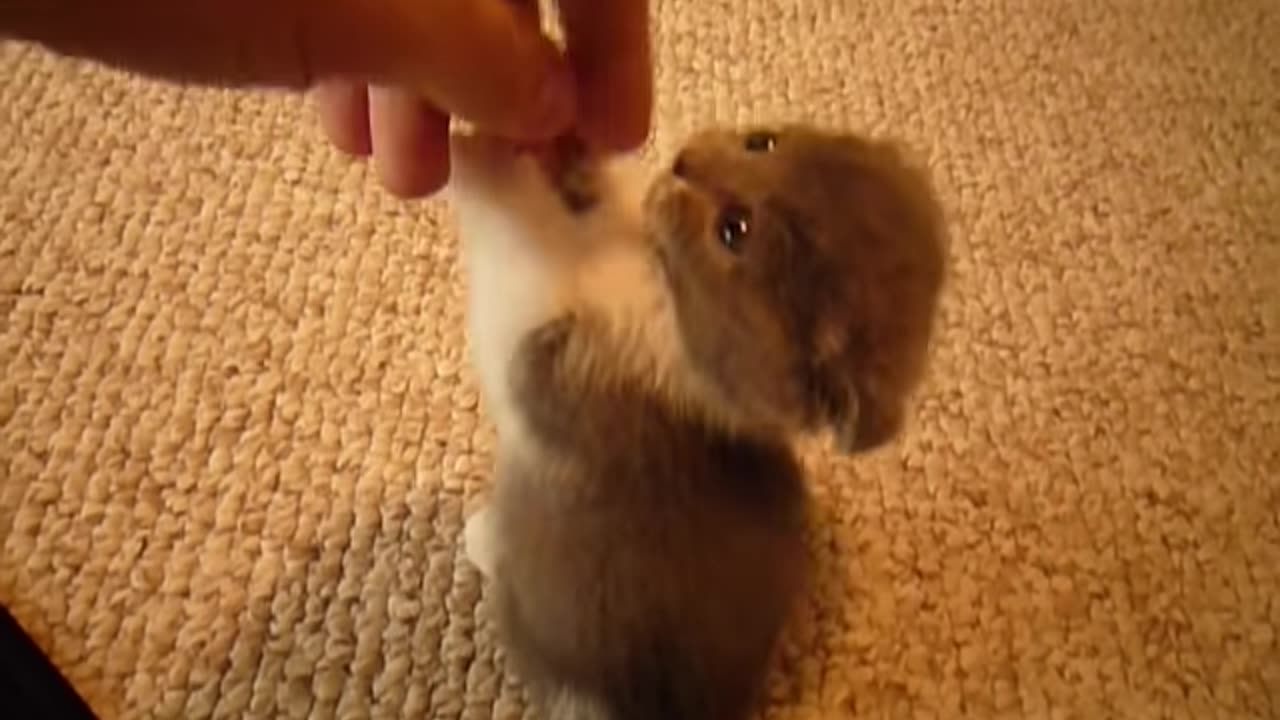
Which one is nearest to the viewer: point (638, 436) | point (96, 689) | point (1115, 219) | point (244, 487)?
point (638, 436)

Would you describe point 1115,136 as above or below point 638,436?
below

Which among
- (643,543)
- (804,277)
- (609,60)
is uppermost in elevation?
(609,60)

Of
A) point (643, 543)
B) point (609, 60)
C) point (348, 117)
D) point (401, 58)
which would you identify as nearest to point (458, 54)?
point (401, 58)

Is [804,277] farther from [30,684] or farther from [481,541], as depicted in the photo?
[30,684]

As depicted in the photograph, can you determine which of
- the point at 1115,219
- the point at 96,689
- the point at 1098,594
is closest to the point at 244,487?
the point at 96,689

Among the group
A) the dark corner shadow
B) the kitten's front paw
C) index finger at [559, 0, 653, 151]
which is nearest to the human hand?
index finger at [559, 0, 653, 151]

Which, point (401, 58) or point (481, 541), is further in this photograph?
point (481, 541)

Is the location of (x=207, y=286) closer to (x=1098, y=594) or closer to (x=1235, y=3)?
(x=1098, y=594)
